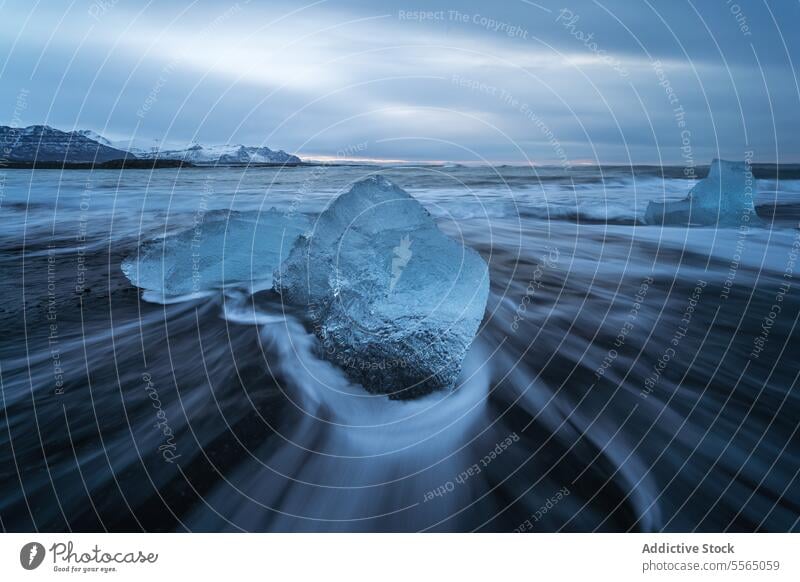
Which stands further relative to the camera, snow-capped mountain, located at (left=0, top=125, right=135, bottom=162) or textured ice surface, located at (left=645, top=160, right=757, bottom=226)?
textured ice surface, located at (left=645, top=160, right=757, bottom=226)

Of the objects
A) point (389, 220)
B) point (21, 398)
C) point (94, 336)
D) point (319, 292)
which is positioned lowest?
point (21, 398)

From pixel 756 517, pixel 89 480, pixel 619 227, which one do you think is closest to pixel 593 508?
pixel 756 517

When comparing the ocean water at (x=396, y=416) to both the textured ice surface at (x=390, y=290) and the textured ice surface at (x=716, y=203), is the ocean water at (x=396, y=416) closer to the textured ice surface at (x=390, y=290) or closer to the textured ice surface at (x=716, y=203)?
the textured ice surface at (x=390, y=290)

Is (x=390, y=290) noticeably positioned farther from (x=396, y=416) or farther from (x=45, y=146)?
(x=45, y=146)

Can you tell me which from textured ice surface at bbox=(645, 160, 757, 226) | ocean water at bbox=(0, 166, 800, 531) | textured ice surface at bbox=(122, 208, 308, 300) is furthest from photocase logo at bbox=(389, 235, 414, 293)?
textured ice surface at bbox=(645, 160, 757, 226)

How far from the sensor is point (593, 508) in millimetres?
2500

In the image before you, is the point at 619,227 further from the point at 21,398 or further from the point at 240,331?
the point at 21,398
